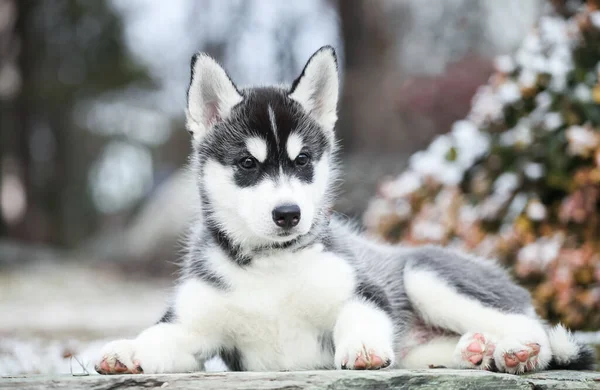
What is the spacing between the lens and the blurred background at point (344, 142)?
5.46 meters

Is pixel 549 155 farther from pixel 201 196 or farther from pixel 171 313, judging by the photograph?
pixel 171 313

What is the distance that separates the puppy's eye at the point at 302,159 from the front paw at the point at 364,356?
0.92 m

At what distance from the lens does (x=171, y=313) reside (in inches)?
127

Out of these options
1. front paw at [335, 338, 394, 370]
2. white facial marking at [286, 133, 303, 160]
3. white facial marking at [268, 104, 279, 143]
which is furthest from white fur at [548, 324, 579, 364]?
white facial marking at [268, 104, 279, 143]

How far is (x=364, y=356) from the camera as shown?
8.77 ft

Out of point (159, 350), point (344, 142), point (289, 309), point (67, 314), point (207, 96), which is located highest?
point (344, 142)

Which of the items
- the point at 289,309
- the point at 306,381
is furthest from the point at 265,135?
the point at 306,381

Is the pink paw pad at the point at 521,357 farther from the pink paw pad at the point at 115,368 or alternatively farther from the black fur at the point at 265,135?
the pink paw pad at the point at 115,368

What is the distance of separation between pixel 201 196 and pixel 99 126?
24.6 metres

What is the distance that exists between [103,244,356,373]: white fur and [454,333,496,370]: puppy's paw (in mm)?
527

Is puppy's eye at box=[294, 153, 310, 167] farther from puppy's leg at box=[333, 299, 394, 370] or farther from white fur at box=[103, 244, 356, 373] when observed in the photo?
puppy's leg at box=[333, 299, 394, 370]

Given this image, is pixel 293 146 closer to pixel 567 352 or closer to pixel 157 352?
pixel 157 352

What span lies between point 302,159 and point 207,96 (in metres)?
0.65

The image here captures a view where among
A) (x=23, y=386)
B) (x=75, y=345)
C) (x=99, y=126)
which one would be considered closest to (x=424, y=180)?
(x=75, y=345)
